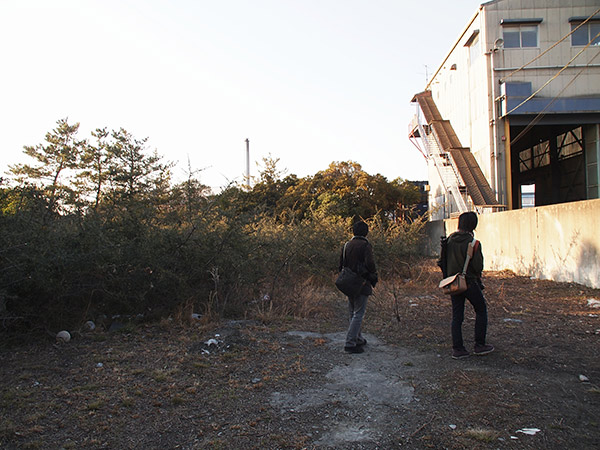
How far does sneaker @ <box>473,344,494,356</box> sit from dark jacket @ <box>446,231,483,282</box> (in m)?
0.81

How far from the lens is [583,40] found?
20.7 metres

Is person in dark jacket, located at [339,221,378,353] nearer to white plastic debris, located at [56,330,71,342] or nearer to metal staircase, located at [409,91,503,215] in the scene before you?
white plastic debris, located at [56,330,71,342]

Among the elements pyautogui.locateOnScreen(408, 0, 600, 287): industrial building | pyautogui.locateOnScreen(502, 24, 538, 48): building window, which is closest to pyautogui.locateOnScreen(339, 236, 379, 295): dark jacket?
pyautogui.locateOnScreen(408, 0, 600, 287): industrial building

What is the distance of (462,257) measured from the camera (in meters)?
5.33

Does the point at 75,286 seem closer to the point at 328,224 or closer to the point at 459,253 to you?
the point at 459,253

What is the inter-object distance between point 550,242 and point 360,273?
7744mm

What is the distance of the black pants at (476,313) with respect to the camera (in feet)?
17.3

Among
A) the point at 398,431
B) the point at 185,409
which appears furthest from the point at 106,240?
the point at 398,431

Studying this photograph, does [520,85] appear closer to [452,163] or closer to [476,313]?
[452,163]

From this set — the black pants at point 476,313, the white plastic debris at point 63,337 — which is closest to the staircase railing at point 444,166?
the black pants at point 476,313

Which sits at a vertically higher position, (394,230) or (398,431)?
(394,230)

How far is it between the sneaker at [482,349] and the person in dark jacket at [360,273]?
1374 mm

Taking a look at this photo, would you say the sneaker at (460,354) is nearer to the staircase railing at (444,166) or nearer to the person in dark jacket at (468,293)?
the person in dark jacket at (468,293)

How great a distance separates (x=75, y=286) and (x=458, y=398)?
16.8 feet
